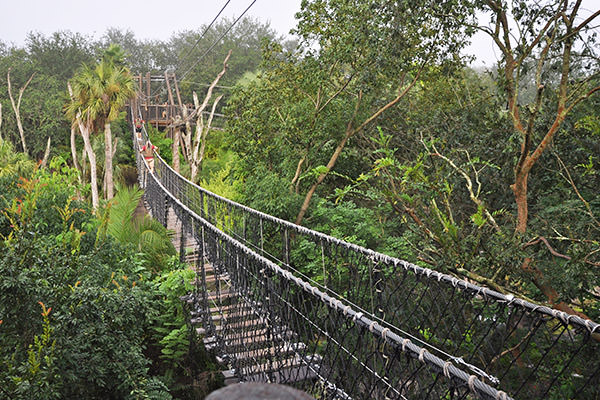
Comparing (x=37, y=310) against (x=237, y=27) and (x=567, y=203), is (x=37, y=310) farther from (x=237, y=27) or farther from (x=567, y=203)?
(x=237, y=27)

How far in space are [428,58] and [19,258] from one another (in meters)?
6.76

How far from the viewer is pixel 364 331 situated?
263 cm

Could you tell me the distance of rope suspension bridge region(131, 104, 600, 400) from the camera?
2576 mm

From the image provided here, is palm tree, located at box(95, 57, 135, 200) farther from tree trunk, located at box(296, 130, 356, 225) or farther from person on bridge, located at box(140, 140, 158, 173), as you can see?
tree trunk, located at box(296, 130, 356, 225)

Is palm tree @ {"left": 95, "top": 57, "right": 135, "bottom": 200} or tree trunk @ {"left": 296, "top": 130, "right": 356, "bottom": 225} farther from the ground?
palm tree @ {"left": 95, "top": 57, "right": 135, "bottom": 200}

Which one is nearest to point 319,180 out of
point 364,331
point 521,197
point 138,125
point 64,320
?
point 521,197

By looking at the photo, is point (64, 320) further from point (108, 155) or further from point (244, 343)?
point (108, 155)

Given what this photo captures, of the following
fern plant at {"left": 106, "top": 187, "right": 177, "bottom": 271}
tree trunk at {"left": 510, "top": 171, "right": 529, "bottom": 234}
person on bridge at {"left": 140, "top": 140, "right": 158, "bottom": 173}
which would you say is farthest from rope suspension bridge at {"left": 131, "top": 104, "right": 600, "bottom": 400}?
person on bridge at {"left": 140, "top": 140, "right": 158, "bottom": 173}

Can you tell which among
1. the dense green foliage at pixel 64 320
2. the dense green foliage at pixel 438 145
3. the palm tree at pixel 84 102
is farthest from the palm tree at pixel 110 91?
the dense green foliage at pixel 64 320

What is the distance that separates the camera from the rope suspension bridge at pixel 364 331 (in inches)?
101

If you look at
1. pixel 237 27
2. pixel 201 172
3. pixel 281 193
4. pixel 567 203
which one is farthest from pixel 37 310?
pixel 237 27

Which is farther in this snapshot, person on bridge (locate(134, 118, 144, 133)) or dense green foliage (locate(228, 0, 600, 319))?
person on bridge (locate(134, 118, 144, 133))

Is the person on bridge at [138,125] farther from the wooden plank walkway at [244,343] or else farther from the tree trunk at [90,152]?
the wooden plank walkway at [244,343]

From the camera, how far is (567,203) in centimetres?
605
